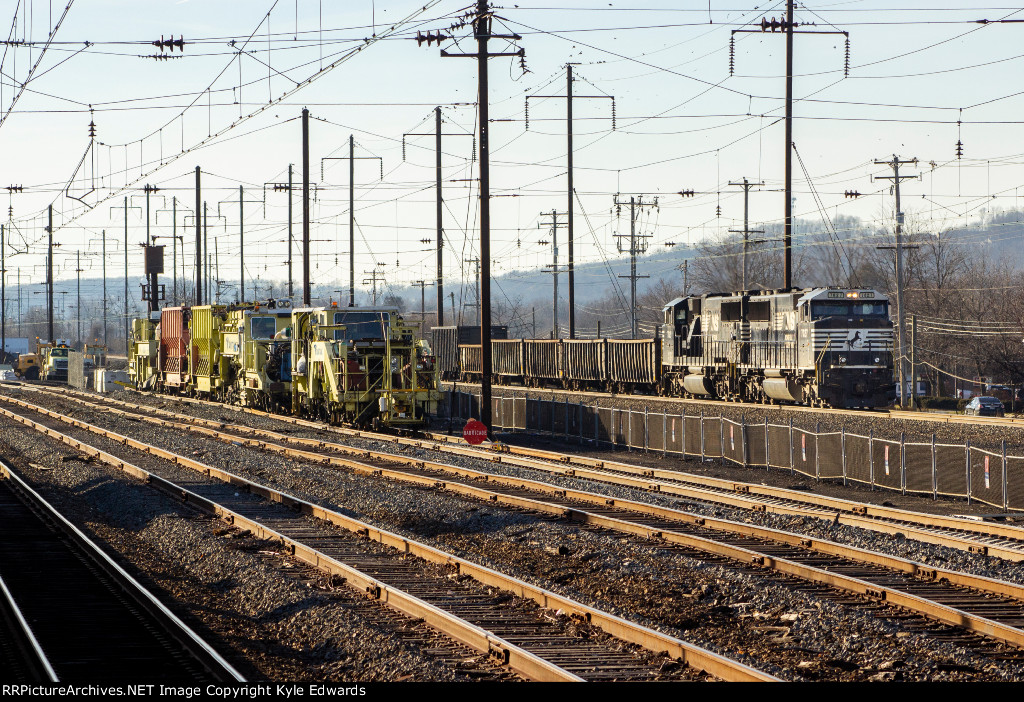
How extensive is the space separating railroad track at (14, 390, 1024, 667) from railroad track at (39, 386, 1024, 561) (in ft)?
5.73

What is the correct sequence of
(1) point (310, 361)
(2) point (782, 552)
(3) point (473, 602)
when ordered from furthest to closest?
1. (1) point (310, 361)
2. (2) point (782, 552)
3. (3) point (473, 602)

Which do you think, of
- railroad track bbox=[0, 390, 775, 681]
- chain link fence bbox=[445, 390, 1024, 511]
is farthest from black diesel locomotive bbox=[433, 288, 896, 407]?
railroad track bbox=[0, 390, 775, 681]

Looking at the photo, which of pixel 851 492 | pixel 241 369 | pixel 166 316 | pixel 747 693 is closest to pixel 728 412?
pixel 851 492

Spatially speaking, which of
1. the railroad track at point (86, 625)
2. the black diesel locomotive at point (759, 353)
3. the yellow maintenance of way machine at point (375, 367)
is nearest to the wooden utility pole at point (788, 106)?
the black diesel locomotive at point (759, 353)

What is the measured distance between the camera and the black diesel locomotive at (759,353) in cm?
3578

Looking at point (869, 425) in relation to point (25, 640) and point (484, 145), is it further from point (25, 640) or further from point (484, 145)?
point (25, 640)

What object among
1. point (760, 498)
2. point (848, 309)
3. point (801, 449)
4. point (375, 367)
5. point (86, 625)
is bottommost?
point (760, 498)

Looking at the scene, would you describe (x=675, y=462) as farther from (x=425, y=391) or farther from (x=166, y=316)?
(x=166, y=316)

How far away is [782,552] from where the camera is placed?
14.6 m

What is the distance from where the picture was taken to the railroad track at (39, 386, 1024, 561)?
15.3 metres

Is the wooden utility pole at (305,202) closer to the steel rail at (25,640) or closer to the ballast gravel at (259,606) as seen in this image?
the ballast gravel at (259,606)

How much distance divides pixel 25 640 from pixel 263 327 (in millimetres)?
29594

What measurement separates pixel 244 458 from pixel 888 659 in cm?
2053

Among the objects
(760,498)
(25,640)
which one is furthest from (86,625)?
(760,498)
